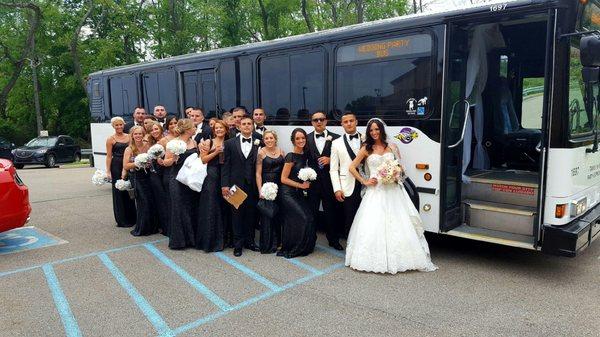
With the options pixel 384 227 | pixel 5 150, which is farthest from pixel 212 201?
pixel 5 150

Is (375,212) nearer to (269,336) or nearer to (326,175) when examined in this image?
(326,175)

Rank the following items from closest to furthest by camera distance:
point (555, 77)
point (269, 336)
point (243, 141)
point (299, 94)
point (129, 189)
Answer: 1. point (269, 336)
2. point (555, 77)
3. point (243, 141)
4. point (299, 94)
5. point (129, 189)

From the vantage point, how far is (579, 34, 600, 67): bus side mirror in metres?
4.22

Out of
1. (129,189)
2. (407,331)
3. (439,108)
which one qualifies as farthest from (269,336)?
(129,189)

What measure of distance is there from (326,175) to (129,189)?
3321mm

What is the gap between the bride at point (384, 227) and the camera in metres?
5.05

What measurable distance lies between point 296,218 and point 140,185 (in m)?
2.61

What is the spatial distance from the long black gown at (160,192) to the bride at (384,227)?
117 inches

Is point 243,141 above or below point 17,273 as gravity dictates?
above

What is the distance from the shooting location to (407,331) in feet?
12.2

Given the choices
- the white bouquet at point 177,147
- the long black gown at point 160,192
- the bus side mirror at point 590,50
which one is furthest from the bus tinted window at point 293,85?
the bus side mirror at point 590,50

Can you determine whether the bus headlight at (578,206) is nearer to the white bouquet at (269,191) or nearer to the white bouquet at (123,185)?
the white bouquet at (269,191)

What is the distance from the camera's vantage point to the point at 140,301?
4.42 meters

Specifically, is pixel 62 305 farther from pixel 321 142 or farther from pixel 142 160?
pixel 321 142
